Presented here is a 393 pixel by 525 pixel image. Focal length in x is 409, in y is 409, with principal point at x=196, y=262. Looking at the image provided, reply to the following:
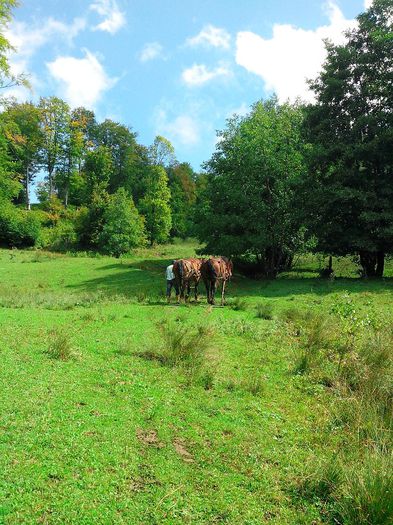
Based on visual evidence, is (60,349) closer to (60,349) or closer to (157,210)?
(60,349)

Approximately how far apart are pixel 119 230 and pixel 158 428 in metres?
38.6

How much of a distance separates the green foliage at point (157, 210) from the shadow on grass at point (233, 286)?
25929 millimetres

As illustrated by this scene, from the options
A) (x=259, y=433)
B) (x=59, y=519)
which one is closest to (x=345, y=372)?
(x=259, y=433)

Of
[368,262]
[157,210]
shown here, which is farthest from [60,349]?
[157,210]

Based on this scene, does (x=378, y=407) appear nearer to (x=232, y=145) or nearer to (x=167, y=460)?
(x=167, y=460)

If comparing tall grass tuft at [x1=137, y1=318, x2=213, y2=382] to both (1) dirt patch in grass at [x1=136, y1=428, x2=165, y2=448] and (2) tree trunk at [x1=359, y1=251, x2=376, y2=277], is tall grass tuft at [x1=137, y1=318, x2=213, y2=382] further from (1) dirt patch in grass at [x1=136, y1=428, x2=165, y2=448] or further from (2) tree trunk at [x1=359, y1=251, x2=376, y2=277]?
(2) tree trunk at [x1=359, y1=251, x2=376, y2=277]

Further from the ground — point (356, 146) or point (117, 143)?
point (117, 143)

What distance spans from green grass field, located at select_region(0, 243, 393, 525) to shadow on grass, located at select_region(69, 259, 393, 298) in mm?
8670

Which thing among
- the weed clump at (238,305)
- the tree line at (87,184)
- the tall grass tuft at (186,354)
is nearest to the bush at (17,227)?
the tree line at (87,184)

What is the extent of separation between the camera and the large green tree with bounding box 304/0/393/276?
24453mm

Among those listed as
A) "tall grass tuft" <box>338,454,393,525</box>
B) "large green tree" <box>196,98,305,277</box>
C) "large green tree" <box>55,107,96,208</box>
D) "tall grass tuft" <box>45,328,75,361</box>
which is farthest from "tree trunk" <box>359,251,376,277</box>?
"large green tree" <box>55,107,96,208</box>

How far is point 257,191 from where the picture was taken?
1084 inches

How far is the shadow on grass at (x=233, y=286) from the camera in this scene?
21609mm

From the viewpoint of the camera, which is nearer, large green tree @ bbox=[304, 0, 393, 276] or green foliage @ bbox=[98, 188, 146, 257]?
large green tree @ bbox=[304, 0, 393, 276]
